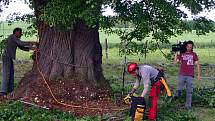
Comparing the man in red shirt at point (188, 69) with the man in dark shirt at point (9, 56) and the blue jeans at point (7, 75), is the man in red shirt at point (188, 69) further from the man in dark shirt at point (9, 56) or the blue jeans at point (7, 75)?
the blue jeans at point (7, 75)

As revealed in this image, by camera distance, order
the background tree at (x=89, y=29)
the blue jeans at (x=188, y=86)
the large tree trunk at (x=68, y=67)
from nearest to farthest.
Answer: the background tree at (x=89, y=29)
the large tree trunk at (x=68, y=67)
the blue jeans at (x=188, y=86)

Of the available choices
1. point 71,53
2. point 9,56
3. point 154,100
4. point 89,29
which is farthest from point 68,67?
point 154,100

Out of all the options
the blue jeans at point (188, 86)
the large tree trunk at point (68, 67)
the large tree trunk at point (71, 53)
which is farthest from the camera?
the blue jeans at point (188, 86)

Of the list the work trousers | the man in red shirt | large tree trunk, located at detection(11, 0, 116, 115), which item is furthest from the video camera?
the work trousers

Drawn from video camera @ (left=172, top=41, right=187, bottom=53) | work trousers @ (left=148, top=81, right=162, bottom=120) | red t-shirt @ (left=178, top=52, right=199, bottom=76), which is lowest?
work trousers @ (left=148, top=81, right=162, bottom=120)

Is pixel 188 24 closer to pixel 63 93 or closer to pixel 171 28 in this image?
pixel 171 28

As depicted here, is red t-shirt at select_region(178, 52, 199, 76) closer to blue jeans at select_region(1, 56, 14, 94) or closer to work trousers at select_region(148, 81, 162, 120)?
work trousers at select_region(148, 81, 162, 120)

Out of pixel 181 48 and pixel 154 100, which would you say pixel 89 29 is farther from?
pixel 154 100

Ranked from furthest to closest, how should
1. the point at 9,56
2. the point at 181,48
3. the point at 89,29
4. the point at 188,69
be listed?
the point at 9,56, the point at 181,48, the point at 188,69, the point at 89,29

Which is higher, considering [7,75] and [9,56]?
[9,56]

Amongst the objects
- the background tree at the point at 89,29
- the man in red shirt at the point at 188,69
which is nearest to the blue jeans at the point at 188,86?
the man in red shirt at the point at 188,69

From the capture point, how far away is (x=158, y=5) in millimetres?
10102

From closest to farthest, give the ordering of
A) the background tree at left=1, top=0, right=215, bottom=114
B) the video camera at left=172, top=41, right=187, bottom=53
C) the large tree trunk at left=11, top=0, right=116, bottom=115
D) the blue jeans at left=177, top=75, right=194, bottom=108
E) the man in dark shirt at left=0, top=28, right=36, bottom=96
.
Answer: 1. the background tree at left=1, top=0, right=215, bottom=114
2. the large tree trunk at left=11, top=0, right=116, bottom=115
3. the blue jeans at left=177, top=75, right=194, bottom=108
4. the video camera at left=172, top=41, right=187, bottom=53
5. the man in dark shirt at left=0, top=28, right=36, bottom=96

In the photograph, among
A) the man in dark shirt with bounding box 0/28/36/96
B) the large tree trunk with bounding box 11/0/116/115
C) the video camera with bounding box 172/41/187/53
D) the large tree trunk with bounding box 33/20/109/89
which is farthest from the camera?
the man in dark shirt with bounding box 0/28/36/96
